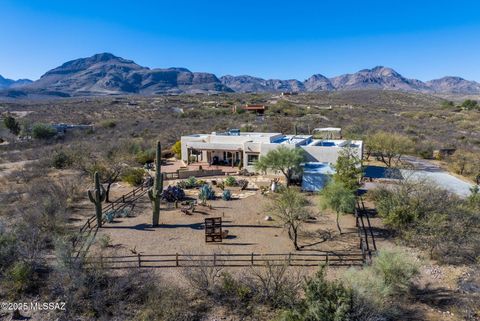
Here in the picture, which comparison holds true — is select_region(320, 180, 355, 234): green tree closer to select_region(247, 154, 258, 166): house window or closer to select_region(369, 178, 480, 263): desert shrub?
select_region(369, 178, 480, 263): desert shrub

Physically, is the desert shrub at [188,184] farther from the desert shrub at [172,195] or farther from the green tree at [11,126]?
the green tree at [11,126]

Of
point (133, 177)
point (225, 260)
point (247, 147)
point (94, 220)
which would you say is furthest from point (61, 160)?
point (225, 260)

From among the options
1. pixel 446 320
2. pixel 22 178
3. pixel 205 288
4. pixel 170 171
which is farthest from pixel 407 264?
pixel 22 178

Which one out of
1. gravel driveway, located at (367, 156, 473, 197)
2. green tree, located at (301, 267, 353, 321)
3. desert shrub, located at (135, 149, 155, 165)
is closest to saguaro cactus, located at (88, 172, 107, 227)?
green tree, located at (301, 267, 353, 321)

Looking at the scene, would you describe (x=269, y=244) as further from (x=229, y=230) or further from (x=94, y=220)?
(x=94, y=220)

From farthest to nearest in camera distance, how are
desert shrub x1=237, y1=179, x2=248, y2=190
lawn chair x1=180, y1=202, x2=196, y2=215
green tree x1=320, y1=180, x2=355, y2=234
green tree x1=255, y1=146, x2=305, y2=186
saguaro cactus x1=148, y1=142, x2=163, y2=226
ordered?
1. desert shrub x1=237, y1=179, x2=248, y2=190
2. green tree x1=255, y1=146, x2=305, y2=186
3. lawn chair x1=180, y1=202, x2=196, y2=215
4. saguaro cactus x1=148, y1=142, x2=163, y2=226
5. green tree x1=320, y1=180, x2=355, y2=234
